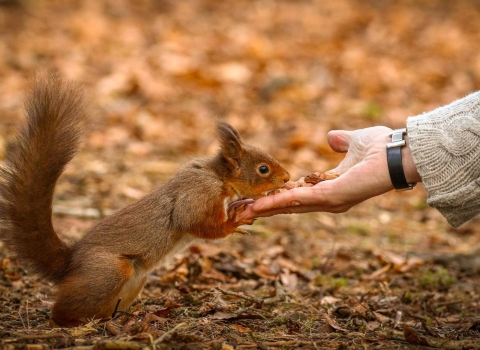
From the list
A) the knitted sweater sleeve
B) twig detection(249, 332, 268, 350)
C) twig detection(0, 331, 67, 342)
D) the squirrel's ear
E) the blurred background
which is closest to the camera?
twig detection(0, 331, 67, 342)

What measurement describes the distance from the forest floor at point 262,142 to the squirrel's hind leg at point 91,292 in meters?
0.10

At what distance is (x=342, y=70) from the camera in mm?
8836

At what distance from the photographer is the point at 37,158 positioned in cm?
281

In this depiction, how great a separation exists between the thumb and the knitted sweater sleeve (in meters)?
0.45

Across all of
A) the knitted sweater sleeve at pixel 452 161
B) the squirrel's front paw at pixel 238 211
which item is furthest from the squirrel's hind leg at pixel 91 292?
the knitted sweater sleeve at pixel 452 161

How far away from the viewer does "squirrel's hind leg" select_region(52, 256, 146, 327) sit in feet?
9.27

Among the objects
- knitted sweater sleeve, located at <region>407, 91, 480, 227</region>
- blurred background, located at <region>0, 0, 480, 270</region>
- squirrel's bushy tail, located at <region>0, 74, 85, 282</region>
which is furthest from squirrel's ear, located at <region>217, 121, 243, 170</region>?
blurred background, located at <region>0, 0, 480, 270</region>

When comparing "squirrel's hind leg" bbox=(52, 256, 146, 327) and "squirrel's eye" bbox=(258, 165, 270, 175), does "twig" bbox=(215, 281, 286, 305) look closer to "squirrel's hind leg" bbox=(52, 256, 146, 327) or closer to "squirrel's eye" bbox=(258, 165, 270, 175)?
"squirrel's hind leg" bbox=(52, 256, 146, 327)

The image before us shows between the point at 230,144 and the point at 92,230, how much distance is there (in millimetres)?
822

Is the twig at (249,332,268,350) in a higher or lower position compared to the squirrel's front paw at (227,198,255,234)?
lower

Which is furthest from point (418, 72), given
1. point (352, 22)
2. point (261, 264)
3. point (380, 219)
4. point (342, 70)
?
point (261, 264)

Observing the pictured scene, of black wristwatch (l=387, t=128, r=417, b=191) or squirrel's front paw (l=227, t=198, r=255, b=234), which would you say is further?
squirrel's front paw (l=227, t=198, r=255, b=234)

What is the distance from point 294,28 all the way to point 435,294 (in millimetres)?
7361

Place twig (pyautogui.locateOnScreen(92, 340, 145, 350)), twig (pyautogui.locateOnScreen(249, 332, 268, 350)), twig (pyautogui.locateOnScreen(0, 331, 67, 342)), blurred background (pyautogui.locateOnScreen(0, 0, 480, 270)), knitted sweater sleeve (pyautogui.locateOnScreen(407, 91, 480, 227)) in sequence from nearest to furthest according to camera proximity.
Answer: twig (pyautogui.locateOnScreen(92, 340, 145, 350)), twig (pyautogui.locateOnScreen(0, 331, 67, 342)), twig (pyautogui.locateOnScreen(249, 332, 268, 350)), knitted sweater sleeve (pyautogui.locateOnScreen(407, 91, 480, 227)), blurred background (pyautogui.locateOnScreen(0, 0, 480, 270))
